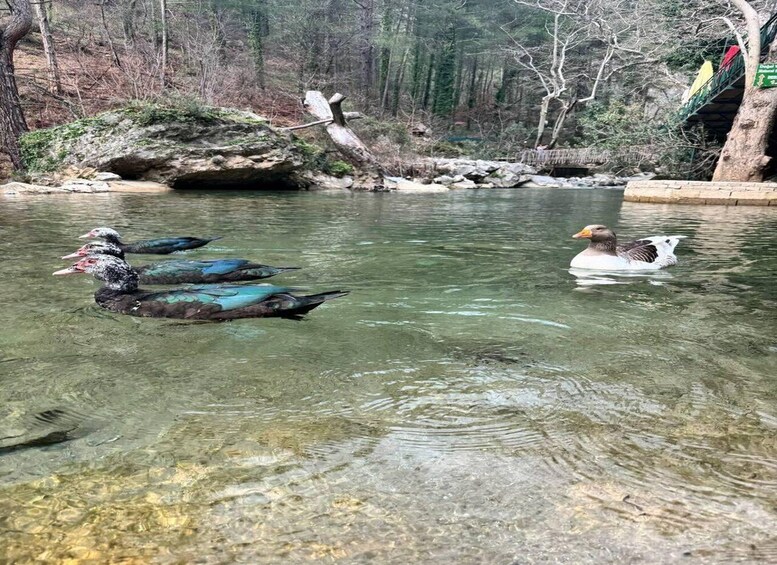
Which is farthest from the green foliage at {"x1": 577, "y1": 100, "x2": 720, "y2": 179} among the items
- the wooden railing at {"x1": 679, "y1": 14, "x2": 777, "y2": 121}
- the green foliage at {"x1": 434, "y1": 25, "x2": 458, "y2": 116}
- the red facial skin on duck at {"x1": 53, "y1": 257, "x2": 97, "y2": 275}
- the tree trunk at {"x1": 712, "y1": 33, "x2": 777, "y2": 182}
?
the red facial skin on duck at {"x1": 53, "y1": 257, "x2": 97, "y2": 275}

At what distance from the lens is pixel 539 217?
39.5 feet

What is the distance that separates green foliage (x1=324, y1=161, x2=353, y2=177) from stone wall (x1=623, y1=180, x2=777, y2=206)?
10.6 metres

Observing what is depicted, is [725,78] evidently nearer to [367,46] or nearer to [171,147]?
[171,147]

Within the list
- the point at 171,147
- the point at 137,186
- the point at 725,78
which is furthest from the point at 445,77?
the point at 137,186

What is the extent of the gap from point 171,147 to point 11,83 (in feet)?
16.2

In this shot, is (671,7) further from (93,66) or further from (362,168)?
(93,66)

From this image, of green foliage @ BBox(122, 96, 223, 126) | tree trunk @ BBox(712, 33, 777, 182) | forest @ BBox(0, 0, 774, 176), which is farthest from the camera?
forest @ BBox(0, 0, 774, 176)

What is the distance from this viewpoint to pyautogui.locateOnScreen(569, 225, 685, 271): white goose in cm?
580

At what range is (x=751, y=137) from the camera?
16.9m

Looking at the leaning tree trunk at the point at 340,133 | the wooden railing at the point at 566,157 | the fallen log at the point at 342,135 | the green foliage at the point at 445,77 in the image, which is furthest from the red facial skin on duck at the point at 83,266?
the green foliage at the point at 445,77

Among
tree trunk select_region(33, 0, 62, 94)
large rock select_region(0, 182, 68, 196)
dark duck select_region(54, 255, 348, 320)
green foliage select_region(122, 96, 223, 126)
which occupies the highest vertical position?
tree trunk select_region(33, 0, 62, 94)

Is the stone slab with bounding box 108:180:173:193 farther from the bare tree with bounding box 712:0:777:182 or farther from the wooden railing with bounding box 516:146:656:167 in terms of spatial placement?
the wooden railing with bounding box 516:146:656:167

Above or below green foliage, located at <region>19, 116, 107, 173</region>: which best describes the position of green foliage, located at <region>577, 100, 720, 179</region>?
above

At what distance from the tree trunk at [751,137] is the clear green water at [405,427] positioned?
1521cm
